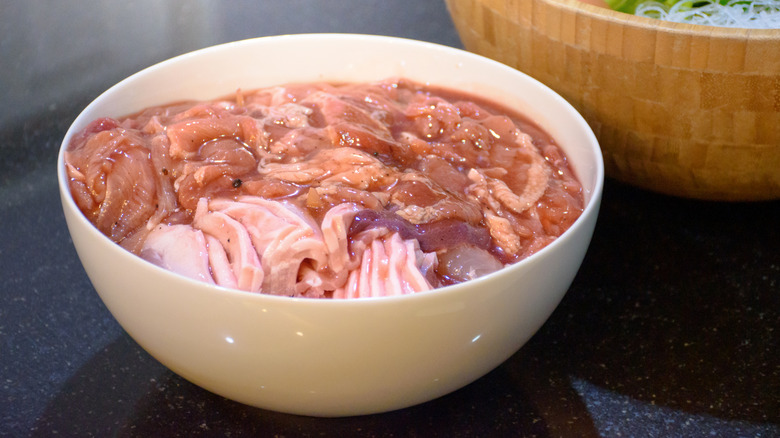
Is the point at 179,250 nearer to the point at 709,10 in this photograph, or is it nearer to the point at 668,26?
the point at 668,26

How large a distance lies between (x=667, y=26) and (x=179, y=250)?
788mm

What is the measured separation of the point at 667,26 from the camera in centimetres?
123

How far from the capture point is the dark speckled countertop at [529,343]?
114 cm

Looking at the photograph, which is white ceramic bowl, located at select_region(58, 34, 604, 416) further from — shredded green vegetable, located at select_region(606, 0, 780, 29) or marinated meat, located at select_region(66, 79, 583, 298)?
shredded green vegetable, located at select_region(606, 0, 780, 29)

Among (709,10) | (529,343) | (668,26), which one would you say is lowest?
(529,343)

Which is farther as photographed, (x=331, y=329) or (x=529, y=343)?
(x=529, y=343)

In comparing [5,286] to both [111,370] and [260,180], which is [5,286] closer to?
[111,370]

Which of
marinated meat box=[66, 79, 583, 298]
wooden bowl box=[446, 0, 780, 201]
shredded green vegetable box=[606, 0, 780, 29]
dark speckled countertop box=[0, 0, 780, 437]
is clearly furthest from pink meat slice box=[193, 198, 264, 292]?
shredded green vegetable box=[606, 0, 780, 29]

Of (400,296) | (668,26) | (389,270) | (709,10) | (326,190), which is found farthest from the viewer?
(709,10)

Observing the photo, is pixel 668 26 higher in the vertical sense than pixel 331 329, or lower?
higher

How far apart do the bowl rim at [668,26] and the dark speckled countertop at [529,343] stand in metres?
0.43

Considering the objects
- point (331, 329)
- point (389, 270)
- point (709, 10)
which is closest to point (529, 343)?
point (389, 270)

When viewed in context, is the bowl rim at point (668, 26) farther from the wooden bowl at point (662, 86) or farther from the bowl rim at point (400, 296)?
the bowl rim at point (400, 296)

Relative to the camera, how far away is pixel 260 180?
1.16 m
